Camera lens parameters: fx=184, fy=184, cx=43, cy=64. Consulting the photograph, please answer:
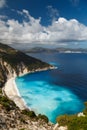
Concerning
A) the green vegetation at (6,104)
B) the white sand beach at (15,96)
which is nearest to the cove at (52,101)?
the white sand beach at (15,96)

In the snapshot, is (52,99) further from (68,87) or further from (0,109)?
(0,109)

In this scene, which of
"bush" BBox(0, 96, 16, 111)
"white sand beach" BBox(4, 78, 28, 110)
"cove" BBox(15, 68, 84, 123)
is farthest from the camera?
"white sand beach" BBox(4, 78, 28, 110)

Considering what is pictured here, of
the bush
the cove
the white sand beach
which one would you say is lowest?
the cove

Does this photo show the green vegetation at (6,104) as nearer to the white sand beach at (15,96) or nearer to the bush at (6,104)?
the bush at (6,104)

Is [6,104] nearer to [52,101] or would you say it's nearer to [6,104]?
[6,104]

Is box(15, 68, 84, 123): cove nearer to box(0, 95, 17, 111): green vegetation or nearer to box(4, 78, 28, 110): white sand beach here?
box(4, 78, 28, 110): white sand beach

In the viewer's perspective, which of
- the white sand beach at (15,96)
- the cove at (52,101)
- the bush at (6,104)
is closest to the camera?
the bush at (6,104)

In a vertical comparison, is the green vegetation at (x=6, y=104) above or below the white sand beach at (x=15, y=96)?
above

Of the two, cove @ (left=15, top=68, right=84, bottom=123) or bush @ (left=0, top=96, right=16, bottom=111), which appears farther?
cove @ (left=15, top=68, right=84, bottom=123)

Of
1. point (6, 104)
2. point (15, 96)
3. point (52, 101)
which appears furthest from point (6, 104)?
point (15, 96)

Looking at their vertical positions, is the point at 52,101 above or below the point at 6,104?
below

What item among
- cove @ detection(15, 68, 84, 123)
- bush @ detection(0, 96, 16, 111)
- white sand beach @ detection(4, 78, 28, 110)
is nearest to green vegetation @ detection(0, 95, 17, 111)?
bush @ detection(0, 96, 16, 111)

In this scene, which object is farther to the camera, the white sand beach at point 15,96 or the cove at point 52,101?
the white sand beach at point 15,96
